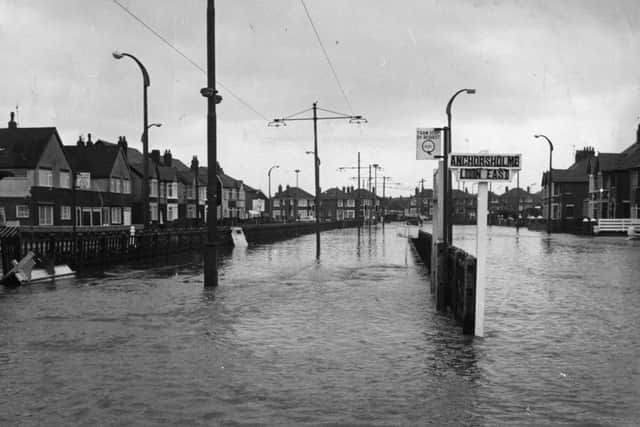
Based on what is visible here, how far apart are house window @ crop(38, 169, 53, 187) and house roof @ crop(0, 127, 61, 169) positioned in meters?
1.00

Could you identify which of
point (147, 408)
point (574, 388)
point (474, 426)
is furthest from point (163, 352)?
point (574, 388)

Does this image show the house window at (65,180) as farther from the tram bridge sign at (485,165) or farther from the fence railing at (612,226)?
the tram bridge sign at (485,165)

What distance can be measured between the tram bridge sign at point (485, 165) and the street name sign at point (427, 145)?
460 cm

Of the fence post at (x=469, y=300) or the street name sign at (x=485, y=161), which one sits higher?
the street name sign at (x=485, y=161)

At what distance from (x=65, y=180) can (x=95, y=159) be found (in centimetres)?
810

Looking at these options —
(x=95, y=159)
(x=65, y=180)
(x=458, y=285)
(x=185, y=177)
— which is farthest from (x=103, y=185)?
(x=458, y=285)

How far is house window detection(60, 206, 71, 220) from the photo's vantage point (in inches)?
2052

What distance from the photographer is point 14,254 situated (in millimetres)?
18406

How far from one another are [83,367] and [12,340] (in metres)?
2.37

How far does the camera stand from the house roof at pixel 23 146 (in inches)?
1914

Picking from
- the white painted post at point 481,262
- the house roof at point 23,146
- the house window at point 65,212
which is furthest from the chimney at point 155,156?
the white painted post at point 481,262

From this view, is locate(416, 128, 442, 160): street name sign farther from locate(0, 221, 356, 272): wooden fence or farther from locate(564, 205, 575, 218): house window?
locate(564, 205, 575, 218): house window

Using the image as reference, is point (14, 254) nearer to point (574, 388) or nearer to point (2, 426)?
point (2, 426)

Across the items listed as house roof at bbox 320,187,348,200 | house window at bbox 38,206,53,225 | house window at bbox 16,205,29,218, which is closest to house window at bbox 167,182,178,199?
house window at bbox 38,206,53,225
